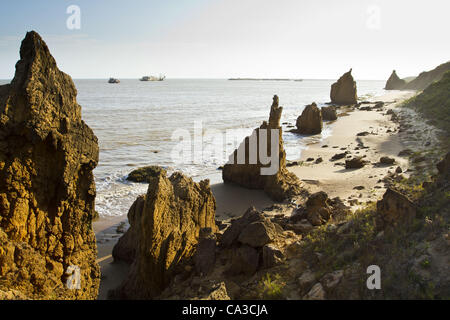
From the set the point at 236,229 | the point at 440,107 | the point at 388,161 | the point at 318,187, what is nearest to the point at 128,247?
the point at 236,229

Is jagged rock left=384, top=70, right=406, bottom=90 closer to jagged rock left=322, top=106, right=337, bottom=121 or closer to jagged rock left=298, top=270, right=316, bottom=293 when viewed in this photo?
jagged rock left=322, top=106, right=337, bottom=121

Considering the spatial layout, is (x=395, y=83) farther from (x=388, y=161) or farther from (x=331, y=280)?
(x=331, y=280)

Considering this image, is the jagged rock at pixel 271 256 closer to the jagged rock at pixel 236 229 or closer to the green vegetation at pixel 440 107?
the jagged rock at pixel 236 229

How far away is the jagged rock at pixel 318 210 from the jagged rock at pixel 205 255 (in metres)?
3.27

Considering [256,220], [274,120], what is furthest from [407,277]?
[274,120]

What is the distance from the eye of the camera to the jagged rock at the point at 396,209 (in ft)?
23.8

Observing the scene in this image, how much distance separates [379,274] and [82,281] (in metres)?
5.42

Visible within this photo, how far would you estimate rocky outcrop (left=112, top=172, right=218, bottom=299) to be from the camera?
7270mm

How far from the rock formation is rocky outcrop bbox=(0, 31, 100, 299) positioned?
902cm

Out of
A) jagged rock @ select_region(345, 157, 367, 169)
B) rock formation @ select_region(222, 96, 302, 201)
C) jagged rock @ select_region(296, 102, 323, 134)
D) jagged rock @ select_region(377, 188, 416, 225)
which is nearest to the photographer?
jagged rock @ select_region(377, 188, 416, 225)

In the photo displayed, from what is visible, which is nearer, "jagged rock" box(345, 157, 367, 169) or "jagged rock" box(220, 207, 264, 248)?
"jagged rock" box(220, 207, 264, 248)

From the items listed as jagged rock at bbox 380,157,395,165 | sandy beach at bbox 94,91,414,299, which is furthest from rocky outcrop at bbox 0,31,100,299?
jagged rock at bbox 380,157,395,165

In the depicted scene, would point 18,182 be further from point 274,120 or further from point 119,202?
point 274,120

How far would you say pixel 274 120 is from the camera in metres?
15.3
